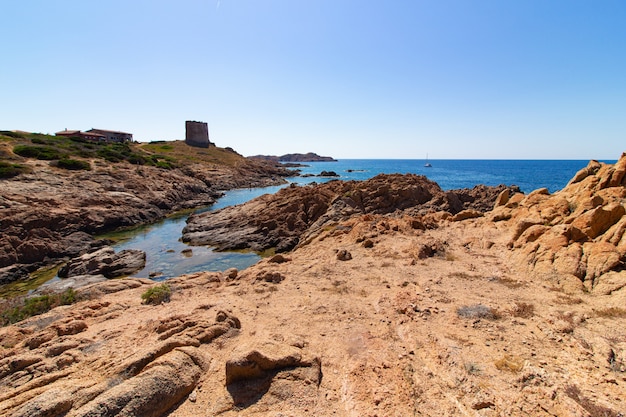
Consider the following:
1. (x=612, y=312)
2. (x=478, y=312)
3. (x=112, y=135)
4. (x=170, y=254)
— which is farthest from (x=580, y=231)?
(x=112, y=135)

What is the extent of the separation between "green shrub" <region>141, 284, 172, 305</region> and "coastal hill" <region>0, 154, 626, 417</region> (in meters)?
0.08

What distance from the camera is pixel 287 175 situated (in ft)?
391

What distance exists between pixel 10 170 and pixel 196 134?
299ft

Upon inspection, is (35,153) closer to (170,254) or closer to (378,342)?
(170,254)

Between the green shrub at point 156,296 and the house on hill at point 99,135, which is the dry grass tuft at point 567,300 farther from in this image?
the house on hill at point 99,135

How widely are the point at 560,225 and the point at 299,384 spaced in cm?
1479

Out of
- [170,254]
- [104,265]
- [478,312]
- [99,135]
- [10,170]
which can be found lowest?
[170,254]

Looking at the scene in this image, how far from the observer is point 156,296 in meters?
13.2

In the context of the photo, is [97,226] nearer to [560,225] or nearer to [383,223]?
[383,223]

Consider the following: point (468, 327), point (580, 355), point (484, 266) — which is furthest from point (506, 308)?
point (484, 266)

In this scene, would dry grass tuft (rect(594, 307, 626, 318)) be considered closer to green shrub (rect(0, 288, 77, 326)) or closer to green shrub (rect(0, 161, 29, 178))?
green shrub (rect(0, 288, 77, 326))

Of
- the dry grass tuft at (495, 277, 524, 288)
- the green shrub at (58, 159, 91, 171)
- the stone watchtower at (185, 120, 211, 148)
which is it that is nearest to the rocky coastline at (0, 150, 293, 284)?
the green shrub at (58, 159, 91, 171)

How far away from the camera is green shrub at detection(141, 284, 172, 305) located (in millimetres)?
13117

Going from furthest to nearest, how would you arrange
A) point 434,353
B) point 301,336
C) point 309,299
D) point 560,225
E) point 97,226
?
point 97,226 < point 560,225 < point 309,299 < point 301,336 < point 434,353
